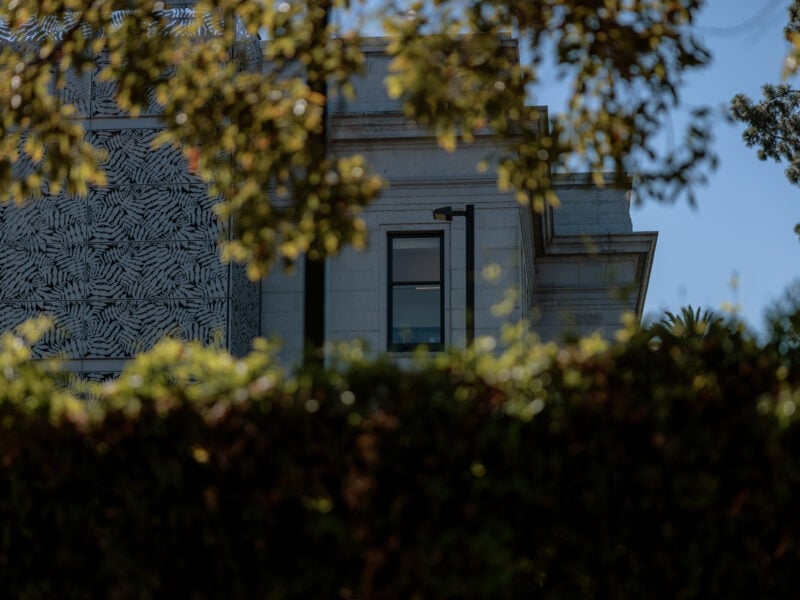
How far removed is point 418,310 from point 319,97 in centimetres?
1419

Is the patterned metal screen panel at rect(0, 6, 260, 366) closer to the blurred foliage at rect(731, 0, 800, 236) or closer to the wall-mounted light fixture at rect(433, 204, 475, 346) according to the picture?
the wall-mounted light fixture at rect(433, 204, 475, 346)

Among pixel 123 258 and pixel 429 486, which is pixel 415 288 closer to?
pixel 123 258

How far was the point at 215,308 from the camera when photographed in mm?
19516

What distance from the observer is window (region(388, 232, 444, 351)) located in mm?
21172

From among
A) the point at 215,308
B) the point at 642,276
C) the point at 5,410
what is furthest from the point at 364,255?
the point at 5,410

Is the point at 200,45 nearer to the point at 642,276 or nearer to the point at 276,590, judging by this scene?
the point at 276,590

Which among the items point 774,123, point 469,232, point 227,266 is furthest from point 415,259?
point 774,123

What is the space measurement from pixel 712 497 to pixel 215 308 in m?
15.5

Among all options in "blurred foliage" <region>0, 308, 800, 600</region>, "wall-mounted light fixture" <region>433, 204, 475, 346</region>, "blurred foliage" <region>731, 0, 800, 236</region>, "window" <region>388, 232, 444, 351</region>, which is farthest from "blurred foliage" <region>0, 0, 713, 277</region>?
"blurred foliage" <region>731, 0, 800, 236</region>

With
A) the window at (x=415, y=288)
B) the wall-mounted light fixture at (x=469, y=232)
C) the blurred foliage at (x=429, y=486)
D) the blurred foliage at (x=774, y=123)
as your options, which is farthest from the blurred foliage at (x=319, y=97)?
the blurred foliage at (x=774, y=123)

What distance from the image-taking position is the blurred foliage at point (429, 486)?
4602mm

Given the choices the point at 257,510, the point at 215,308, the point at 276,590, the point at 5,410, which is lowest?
the point at 276,590

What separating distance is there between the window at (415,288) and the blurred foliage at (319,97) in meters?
13.2

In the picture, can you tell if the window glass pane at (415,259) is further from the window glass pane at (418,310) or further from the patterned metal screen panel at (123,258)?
Answer: the patterned metal screen panel at (123,258)
